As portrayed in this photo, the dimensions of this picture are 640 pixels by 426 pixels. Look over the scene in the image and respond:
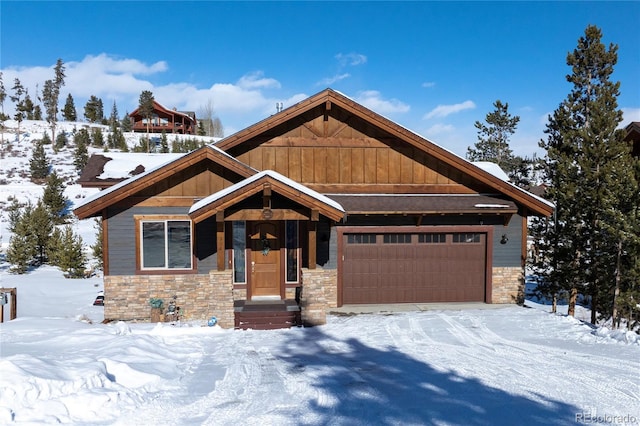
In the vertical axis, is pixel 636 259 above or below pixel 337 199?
below

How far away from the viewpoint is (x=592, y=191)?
11789 mm

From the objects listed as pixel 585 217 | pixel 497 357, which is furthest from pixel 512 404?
pixel 585 217

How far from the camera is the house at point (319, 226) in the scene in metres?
10.3

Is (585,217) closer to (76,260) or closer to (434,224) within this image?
(434,224)

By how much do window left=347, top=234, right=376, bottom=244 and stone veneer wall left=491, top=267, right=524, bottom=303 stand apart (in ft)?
12.1

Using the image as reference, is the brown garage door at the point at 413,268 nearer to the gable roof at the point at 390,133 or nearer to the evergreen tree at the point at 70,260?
the gable roof at the point at 390,133

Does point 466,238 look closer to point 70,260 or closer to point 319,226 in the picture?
point 319,226

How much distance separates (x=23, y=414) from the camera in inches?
180

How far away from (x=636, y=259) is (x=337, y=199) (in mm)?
7439

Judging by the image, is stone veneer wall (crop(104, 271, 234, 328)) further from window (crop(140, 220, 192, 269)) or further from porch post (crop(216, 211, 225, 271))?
porch post (crop(216, 211, 225, 271))

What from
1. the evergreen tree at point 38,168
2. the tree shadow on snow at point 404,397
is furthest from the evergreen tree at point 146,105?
the tree shadow on snow at point 404,397

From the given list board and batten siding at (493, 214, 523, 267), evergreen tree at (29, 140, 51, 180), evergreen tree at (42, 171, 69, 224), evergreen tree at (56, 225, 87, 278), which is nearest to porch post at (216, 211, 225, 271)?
board and batten siding at (493, 214, 523, 267)

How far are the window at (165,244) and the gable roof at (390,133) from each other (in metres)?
2.54

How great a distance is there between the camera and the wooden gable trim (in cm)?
928
